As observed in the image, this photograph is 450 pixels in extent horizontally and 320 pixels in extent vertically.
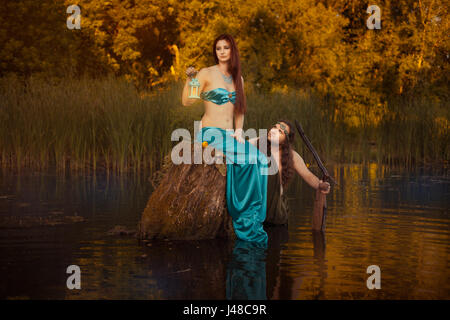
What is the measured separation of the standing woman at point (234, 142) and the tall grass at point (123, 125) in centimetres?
828

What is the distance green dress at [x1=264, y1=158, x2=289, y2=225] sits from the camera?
32.2 ft

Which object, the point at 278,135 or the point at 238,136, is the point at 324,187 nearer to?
the point at 278,135

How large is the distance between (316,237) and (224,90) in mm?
2013

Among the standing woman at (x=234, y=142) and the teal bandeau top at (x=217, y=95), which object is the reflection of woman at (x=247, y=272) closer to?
the standing woman at (x=234, y=142)

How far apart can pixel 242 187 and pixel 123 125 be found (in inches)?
343

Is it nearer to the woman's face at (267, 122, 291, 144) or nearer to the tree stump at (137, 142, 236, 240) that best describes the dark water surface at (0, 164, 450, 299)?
the tree stump at (137, 142, 236, 240)

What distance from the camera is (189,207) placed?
8.94m

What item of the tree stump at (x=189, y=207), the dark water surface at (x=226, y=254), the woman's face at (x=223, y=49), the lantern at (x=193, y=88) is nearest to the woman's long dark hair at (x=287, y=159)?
the dark water surface at (x=226, y=254)

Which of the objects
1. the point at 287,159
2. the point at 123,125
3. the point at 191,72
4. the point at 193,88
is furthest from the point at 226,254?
the point at 123,125

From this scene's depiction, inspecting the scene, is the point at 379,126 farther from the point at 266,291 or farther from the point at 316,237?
the point at 266,291

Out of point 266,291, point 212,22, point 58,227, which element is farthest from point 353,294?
point 212,22

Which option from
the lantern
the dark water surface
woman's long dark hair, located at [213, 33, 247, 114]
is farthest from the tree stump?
the lantern

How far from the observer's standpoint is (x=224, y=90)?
9.05 meters

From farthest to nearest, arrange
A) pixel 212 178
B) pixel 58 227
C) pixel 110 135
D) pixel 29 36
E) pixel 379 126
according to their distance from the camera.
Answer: pixel 29 36 < pixel 379 126 < pixel 110 135 < pixel 58 227 < pixel 212 178
